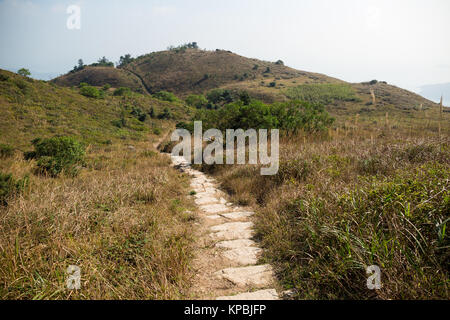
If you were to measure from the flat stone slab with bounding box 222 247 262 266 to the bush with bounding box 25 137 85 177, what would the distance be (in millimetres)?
6076

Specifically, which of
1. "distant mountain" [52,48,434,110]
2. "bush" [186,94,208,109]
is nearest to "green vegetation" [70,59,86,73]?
"distant mountain" [52,48,434,110]

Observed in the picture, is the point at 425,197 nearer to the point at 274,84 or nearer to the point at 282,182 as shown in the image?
the point at 282,182

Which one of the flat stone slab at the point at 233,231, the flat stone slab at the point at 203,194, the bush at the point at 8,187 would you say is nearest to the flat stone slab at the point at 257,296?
the flat stone slab at the point at 233,231

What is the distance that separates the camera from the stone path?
208cm

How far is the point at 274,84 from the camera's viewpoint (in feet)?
206

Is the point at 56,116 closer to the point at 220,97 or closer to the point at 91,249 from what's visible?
the point at 91,249

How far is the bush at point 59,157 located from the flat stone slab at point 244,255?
6.08m

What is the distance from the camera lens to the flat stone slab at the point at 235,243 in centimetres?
297

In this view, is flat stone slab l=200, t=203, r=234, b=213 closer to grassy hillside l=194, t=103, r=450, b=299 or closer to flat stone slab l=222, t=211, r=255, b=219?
flat stone slab l=222, t=211, r=255, b=219

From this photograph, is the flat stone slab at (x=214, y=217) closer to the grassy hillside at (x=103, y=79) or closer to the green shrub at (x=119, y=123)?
the green shrub at (x=119, y=123)

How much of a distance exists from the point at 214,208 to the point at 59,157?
6.34m

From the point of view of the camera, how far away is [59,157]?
24.6 feet

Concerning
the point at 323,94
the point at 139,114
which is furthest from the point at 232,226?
the point at 323,94
